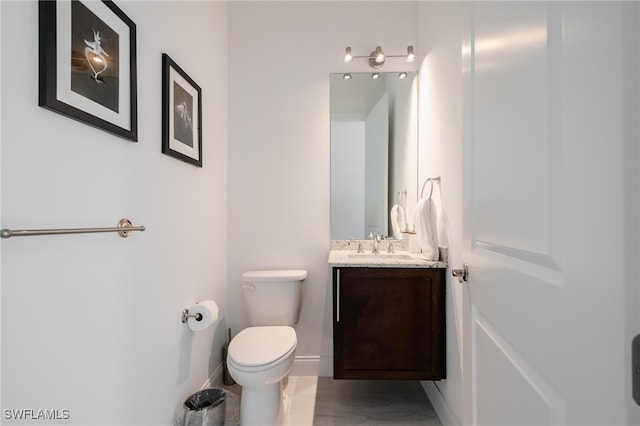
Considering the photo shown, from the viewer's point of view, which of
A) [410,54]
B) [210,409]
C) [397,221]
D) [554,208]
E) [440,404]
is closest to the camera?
[554,208]

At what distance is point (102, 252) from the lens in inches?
41.3

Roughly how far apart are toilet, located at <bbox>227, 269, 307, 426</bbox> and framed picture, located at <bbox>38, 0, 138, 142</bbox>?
110 cm

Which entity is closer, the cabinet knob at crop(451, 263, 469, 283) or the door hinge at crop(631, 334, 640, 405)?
the door hinge at crop(631, 334, 640, 405)

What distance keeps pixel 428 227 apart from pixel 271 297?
1.08 metres

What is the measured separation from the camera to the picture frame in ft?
4.77

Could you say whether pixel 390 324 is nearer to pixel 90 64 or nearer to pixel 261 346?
pixel 261 346

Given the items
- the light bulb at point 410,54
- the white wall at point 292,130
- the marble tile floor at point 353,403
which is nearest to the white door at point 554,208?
the marble tile floor at point 353,403

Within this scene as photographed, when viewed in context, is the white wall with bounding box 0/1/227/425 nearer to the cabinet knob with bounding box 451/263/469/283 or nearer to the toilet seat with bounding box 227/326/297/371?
the toilet seat with bounding box 227/326/297/371

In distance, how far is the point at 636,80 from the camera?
43 centimetres

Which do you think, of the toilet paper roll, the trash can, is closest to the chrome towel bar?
the toilet paper roll

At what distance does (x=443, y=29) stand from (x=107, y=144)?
5.55 ft

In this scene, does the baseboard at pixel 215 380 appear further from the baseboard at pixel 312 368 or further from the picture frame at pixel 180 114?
the picture frame at pixel 180 114

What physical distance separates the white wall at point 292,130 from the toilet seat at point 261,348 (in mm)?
514

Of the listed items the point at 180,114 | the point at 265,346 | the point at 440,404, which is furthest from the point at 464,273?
the point at 180,114
